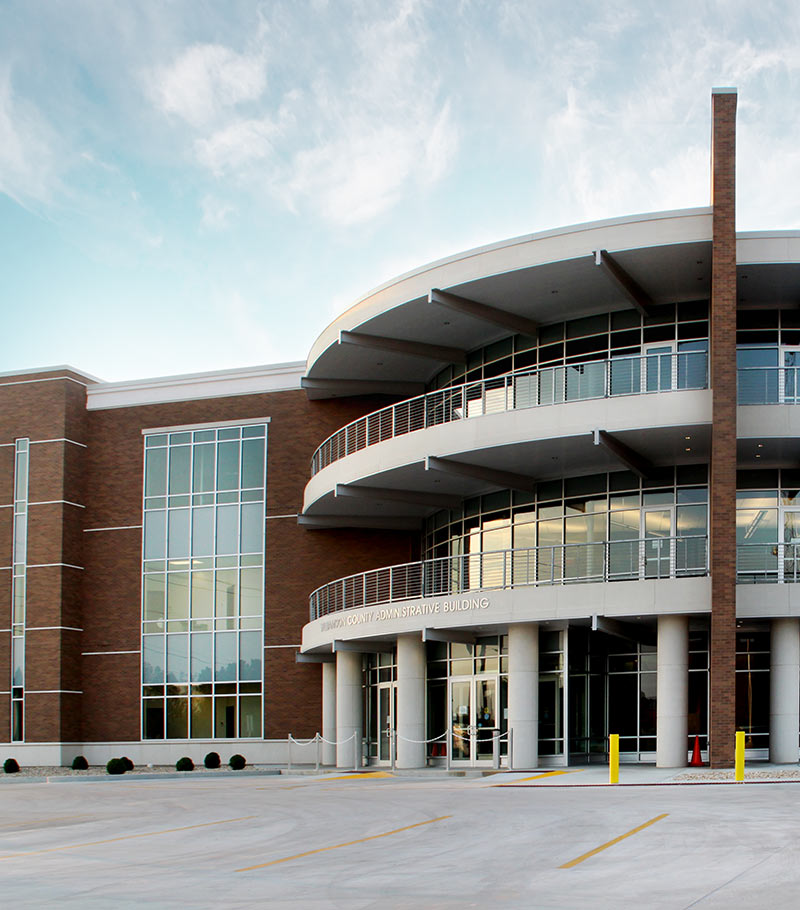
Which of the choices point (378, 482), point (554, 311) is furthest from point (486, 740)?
point (554, 311)

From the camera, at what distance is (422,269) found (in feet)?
102

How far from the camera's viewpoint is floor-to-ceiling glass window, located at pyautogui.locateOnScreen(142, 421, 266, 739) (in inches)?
1581

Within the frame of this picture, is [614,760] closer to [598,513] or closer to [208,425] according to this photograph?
[598,513]

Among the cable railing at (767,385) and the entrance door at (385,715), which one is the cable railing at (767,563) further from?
the entrance door at (385,715)

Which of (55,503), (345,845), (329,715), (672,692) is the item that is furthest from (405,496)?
(345,845)

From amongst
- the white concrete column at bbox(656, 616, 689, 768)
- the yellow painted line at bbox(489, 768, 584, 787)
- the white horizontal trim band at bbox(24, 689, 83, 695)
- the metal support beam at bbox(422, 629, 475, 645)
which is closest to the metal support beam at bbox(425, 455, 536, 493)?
the metal support beam at bbox(422, 629, 475, 645)

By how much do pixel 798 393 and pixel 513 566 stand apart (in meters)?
7.98

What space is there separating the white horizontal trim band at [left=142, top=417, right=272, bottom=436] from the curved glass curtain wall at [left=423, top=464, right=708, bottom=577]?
33.7ft

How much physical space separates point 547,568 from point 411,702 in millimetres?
5060

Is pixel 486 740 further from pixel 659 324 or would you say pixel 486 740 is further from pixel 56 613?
pixel 56 613

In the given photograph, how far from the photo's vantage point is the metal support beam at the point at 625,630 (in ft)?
89.4

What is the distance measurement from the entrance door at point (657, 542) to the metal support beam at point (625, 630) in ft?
4.39

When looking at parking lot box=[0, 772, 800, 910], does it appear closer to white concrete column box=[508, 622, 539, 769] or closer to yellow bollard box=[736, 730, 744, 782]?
yellow bollard box=[736, 730, 744, 782]

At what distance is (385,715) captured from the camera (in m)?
35.7
